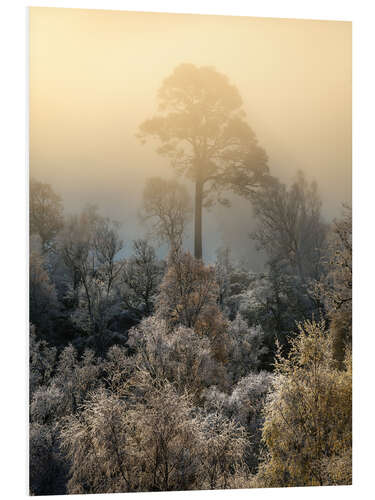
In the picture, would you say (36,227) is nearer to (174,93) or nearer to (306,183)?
(174,93)

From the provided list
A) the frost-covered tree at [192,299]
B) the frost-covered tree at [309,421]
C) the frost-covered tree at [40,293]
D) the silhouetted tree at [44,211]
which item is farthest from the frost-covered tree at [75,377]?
the frost-covered tree at [309,421]

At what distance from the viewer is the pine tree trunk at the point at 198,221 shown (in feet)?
25.5

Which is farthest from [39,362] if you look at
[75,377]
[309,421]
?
[309,421]

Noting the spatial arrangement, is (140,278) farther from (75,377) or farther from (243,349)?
(243,349)

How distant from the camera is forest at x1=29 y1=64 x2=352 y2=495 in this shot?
732cm

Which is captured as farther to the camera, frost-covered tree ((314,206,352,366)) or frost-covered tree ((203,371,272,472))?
frost-covered tree ((314,206,352,366))

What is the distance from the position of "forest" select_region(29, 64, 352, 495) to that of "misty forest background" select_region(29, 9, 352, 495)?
A: 0.06ft

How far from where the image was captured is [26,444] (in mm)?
6965

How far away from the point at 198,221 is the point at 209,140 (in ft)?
3.26

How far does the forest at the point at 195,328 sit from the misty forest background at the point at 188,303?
0.7 inches

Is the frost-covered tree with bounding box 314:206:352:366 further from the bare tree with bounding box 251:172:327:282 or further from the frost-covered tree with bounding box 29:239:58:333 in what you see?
the frost-covered tree with bounding box 29:239:58:333

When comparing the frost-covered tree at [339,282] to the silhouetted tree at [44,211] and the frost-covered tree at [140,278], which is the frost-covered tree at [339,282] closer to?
the frost-covered tree at [140,278]

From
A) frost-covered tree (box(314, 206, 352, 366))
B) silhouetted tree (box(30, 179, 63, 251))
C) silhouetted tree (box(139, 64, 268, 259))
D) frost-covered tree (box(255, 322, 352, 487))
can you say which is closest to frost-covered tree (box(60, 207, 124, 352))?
silhouetted tree (box(30, 179, 63, 251))

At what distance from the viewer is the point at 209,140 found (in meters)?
7.80
